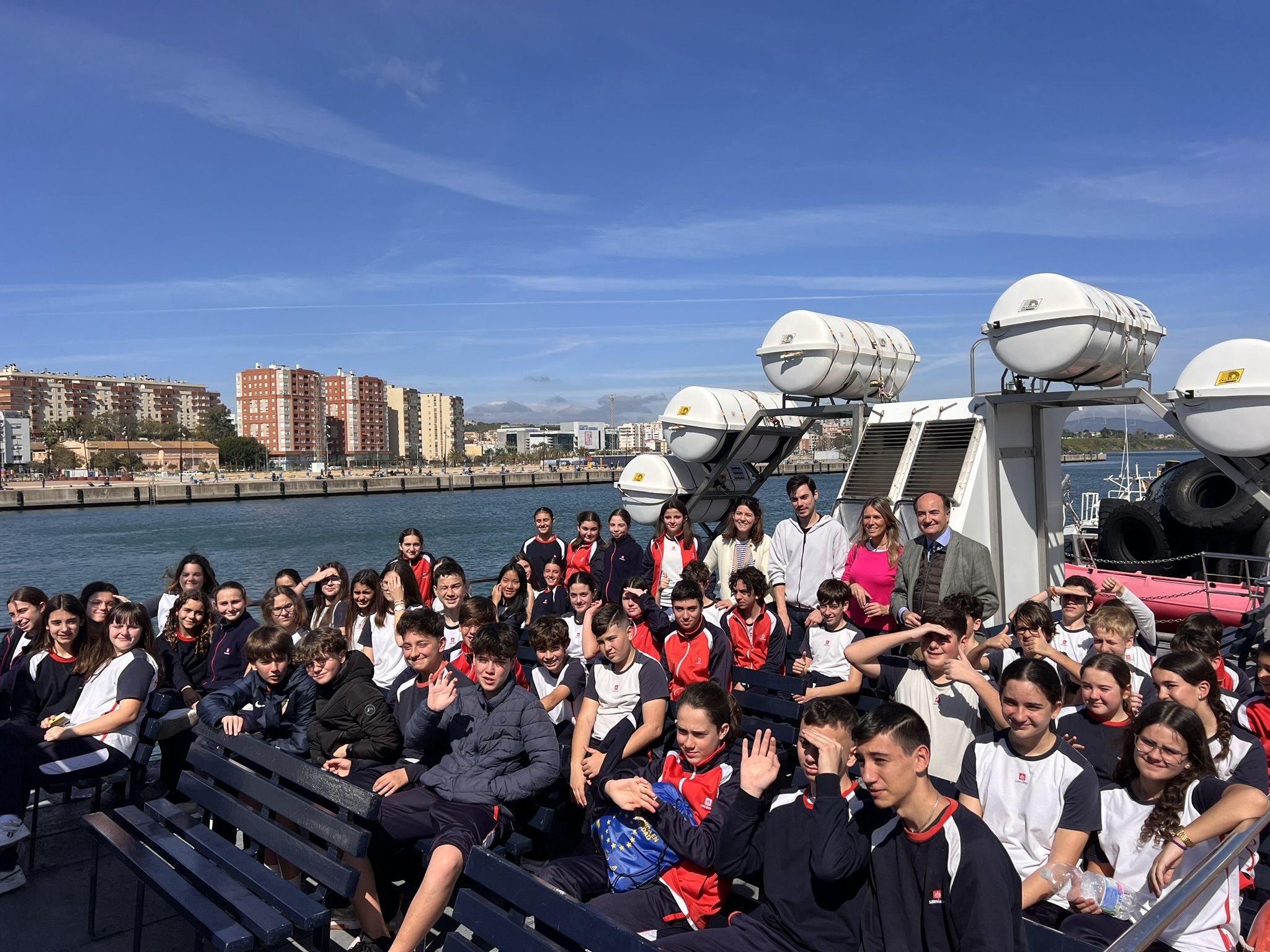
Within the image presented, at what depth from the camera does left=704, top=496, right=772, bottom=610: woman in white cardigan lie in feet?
25.4

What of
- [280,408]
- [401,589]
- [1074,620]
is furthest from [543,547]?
[280,408]

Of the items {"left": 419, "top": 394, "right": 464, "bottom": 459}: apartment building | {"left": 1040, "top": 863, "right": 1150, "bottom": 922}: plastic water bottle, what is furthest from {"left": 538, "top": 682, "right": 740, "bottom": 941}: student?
{"left": 419, "top": 394, "right": 464, "bottom": 459}: apartment building

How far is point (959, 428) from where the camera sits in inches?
370

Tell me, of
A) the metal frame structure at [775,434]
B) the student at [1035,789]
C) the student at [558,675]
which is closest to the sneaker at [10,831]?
the student at [558,675]

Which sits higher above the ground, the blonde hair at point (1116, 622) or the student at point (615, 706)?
the blonde hair at point (1116, 622)

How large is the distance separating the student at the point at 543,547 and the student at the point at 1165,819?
19.8 feet

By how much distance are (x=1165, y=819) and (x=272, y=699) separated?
428 centimetres

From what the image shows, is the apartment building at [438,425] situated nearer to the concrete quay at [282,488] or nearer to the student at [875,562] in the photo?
the concrete quay at [282,488]

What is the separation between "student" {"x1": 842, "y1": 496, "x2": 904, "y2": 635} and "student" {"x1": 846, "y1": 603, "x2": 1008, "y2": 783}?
227 centimetres

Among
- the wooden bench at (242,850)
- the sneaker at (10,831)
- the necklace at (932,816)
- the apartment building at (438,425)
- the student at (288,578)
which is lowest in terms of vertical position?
the sneaker at (10,831)

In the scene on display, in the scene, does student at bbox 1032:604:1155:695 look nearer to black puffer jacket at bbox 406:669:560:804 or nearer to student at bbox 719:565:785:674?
student at bbox 719:565:785:674

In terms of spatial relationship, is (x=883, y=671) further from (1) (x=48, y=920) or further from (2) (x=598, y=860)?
(1) (x=48, y=920)

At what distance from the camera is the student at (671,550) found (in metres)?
8.41

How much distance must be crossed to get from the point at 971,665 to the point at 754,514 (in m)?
3.77
